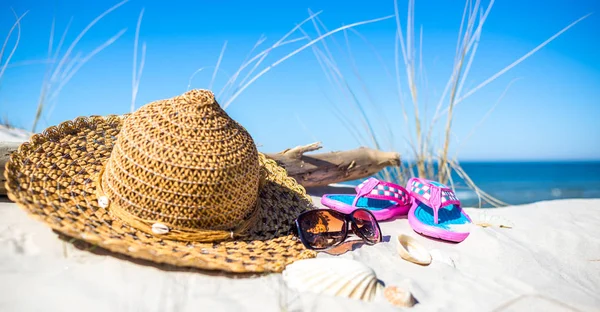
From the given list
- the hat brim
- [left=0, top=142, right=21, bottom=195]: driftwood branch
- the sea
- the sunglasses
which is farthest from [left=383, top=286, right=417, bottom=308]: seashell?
the sea

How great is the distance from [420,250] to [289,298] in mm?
1008

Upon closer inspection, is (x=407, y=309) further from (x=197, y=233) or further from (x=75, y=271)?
(x=75, y=271)

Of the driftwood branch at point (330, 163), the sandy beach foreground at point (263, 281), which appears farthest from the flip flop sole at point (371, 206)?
the driftwood branch at point (330, 163)

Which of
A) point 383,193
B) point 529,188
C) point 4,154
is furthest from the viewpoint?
point 529,188

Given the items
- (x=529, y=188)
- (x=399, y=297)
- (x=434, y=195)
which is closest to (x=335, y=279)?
(x=399, y=297)

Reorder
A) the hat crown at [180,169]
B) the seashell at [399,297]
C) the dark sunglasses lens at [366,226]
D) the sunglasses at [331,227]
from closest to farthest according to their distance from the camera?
the seashell at [399,297] < the hat crown at [180,169] < the sunglasses at [331,227] < the dark sunglasses lens at [366,226]

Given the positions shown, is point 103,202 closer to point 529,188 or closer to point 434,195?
point 434,195

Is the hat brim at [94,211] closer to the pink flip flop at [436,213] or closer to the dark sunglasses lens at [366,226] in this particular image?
the dark sunglasses lens at [366,226]

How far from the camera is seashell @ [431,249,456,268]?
2066mm

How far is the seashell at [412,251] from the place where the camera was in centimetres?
200

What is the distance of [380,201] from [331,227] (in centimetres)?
107

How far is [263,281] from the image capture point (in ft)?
5.18

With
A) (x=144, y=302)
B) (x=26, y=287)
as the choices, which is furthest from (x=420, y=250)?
(x=26, y=287)

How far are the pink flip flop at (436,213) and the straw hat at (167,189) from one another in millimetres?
1137
